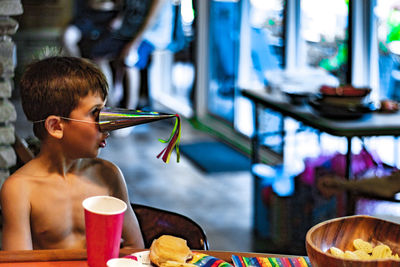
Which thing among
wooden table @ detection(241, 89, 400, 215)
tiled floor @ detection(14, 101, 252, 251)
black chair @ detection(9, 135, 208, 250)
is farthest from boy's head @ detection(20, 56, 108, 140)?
tiled floor @ detection(14, 101, 252, 251)

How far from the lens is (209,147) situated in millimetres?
5859

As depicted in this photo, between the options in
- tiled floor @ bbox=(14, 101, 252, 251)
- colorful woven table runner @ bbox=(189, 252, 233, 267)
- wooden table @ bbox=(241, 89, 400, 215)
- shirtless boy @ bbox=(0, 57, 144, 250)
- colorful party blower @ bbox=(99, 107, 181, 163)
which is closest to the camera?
colorful woven table runner @ bbox=(189, 252, 233, 267)

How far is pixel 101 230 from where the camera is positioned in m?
1.19

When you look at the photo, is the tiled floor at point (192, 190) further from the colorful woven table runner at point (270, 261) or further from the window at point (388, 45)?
the colorful woven table runner at point (270, 261)

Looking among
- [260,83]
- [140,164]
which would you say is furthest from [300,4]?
[140,164]

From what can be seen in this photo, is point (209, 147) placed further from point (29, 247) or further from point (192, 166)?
point (29, 247)

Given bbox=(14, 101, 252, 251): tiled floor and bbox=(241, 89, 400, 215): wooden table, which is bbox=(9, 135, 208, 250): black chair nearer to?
bbox=(241, 89, 400, 215): wooden table

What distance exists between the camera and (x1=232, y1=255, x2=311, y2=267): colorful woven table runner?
4.27 feet

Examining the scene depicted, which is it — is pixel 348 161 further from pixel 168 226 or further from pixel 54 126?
pixel 54 126

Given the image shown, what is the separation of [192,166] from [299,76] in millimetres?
1890

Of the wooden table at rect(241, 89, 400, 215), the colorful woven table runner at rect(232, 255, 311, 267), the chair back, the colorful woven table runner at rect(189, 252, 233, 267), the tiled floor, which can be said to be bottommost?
the tiled floor

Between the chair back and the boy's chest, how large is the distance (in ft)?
0.56

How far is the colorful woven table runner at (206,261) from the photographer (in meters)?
1.28

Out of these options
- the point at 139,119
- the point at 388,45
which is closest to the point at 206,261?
the point at 139,119
